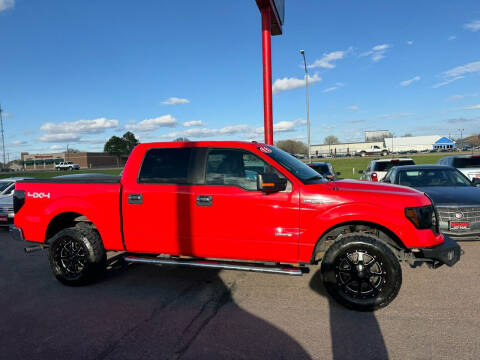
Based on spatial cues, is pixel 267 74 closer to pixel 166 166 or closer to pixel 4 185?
pixel 166 166

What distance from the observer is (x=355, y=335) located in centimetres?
316

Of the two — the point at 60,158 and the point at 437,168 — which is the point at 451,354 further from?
the point at 60,158

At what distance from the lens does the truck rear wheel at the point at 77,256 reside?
14.9 ft

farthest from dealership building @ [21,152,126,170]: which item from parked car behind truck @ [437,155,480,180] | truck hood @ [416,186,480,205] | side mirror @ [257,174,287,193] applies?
side mirror @ [257,174,287,193]

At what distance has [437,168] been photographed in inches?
308

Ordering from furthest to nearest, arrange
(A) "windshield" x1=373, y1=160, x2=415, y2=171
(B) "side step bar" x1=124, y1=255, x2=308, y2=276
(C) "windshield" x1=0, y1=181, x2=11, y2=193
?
(A) "windshield" x1=373, y1=160, x2=415, y2=171 < (C) "windshield" x1=0, y1=181, x2=11, y2=193 < (B) "side step bar" x1=124, y1=255, x2=308, y2=276

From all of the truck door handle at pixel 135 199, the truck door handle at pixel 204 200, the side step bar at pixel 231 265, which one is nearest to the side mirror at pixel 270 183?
the truck door handle at pixel 204 200

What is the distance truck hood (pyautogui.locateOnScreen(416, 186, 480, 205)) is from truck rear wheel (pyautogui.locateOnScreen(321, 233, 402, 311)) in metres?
2.85

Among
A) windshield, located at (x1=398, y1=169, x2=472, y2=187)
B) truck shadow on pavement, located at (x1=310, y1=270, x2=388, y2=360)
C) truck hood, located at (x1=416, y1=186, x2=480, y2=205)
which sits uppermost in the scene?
windshield, located at (x1=398, y1=169, x2=472, y2=187)

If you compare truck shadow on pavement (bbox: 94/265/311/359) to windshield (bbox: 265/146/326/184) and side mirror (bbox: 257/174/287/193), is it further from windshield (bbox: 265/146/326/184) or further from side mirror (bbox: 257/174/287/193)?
windshield (bbox: 265/146/326/184)

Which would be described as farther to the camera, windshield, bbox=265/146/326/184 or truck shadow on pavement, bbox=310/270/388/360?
windshield, bbox=265/146/326/184

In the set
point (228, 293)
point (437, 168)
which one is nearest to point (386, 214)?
point (228, 293)

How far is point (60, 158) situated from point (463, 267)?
4877 inches

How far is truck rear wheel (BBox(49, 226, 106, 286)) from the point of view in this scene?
14.9 ft
